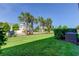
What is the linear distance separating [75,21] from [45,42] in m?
0.54

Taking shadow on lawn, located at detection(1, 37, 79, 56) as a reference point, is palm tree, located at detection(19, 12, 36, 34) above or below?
above

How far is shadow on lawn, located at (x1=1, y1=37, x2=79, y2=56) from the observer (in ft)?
10.9

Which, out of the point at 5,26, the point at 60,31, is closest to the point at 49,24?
the point at 60,31

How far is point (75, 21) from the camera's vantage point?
11.0 ft

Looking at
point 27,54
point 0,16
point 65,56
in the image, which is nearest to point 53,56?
point 65,56

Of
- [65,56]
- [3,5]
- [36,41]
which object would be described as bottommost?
[65,56]

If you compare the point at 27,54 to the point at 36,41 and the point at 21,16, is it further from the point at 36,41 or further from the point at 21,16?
the point at 21,16

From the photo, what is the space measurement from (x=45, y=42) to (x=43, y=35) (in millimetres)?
109

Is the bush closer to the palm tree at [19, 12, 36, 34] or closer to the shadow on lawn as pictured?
the shadow on lawn

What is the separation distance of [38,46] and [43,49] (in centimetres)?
9

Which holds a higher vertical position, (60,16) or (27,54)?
(60,16)

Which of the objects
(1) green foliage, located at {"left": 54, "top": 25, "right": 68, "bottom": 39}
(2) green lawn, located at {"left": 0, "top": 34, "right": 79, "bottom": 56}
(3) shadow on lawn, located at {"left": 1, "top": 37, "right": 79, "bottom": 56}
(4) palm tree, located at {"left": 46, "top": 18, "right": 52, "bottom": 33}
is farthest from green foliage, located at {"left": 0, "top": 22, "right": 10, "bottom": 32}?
(1) green foliage, located at {"left": 54, "top": 25, "right": 68, "bottom": 39}

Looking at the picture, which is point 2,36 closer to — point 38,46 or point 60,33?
point 38,46

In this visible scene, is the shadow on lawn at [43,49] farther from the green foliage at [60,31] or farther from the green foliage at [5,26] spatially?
the green foliage at [5,26]
